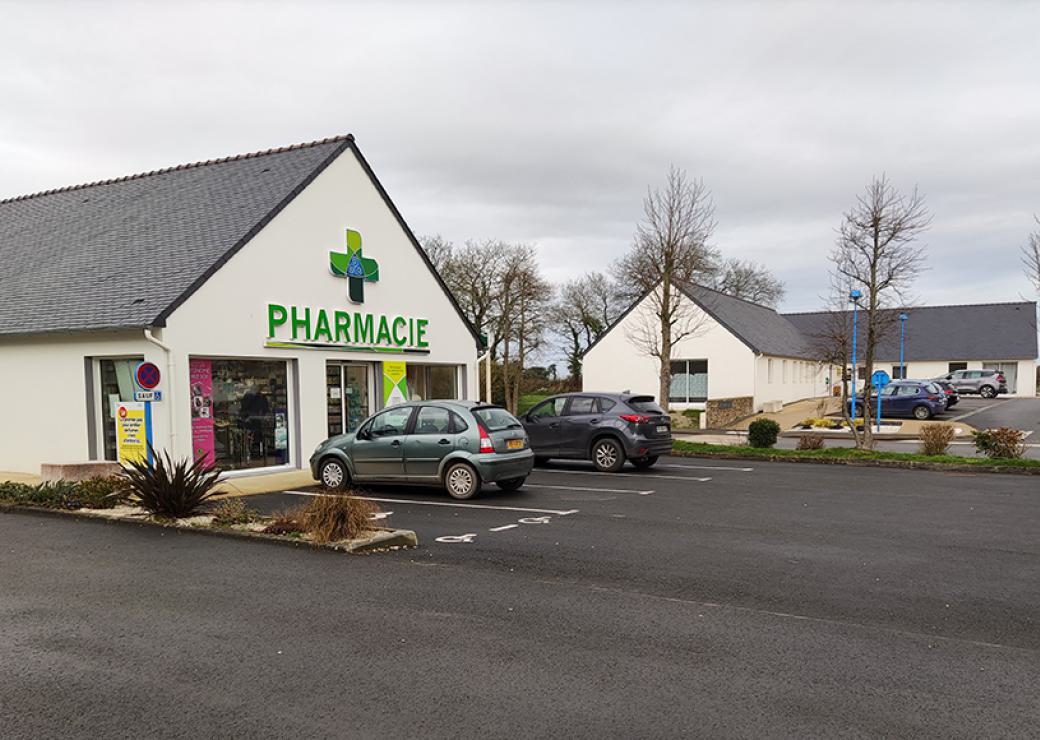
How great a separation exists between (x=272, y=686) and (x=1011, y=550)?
777 cm

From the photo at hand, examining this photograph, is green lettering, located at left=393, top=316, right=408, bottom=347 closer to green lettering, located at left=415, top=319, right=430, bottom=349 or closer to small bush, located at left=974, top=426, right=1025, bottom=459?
green lettering, located at left=415, top=319, right=430, bottom=349

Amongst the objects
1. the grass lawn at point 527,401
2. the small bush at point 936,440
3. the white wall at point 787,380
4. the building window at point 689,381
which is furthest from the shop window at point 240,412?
the white wall at point 787,380

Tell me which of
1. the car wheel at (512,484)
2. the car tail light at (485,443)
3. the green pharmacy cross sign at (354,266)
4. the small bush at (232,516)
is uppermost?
the green pharmacy cross sign at (354,266)

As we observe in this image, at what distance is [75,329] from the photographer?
45.6 ft

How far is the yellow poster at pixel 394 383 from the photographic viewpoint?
18.5 metres

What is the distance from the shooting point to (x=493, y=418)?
12578mm

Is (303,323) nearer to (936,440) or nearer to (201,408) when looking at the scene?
(201,408)

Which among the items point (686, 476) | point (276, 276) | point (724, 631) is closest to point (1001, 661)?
point (724, 631)

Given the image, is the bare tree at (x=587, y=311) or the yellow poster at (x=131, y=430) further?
the bare tree at (x=587, y=311)

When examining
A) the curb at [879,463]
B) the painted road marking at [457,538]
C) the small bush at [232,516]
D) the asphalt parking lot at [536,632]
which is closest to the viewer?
the asphalt parking lot at [536,632]

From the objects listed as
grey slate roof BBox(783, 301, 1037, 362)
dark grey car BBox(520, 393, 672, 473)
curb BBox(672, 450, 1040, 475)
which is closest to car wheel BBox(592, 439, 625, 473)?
dark grey car BBox(520, 393, 672, 473)

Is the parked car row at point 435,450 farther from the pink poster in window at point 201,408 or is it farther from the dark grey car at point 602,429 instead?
the dark grey car at point 602,429

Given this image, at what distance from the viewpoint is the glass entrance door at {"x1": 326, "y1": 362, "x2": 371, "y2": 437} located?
56.5 ft

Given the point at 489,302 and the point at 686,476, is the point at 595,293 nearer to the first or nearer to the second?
the point at 489,302
